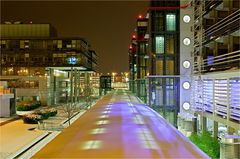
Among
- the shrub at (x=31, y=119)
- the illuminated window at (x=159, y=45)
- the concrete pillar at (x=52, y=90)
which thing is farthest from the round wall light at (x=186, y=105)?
the concrete pillar at (x=52, y=90)

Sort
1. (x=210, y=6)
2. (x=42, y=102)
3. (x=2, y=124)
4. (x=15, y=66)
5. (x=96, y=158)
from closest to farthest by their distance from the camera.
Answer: (x=96, y=158) → (x=210, y=6) → (x=2, y=124) → (x=42, y=102) → (x=15, y=66)

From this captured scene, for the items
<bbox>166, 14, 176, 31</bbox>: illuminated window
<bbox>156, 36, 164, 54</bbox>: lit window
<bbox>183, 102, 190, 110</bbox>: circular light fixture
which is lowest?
<bbox>183, 102, 190, 110</bbox>: circular light fixture

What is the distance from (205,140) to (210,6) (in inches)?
508

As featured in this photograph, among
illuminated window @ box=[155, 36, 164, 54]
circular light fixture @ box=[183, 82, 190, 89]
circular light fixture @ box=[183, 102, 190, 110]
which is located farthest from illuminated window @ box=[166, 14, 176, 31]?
circular light fixture @ box=[183, 102, 190, 110]

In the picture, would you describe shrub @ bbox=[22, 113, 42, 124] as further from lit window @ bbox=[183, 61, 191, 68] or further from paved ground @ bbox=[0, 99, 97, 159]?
lit window @ bbox=[183, 61, 191, 68]

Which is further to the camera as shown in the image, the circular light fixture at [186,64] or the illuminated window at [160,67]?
the illuminated window at [160,67]

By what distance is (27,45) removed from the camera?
81938 millimetres

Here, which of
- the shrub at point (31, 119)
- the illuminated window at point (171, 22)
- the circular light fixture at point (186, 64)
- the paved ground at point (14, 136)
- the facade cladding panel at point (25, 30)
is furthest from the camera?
the facade cladding panel at point (25, 30)

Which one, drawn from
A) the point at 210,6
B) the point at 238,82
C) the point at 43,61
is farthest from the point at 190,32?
the point at 43,61

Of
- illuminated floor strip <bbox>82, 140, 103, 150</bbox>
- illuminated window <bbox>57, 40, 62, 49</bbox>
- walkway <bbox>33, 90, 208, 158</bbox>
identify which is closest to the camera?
walkway <bbox>33, 90, 208, 158</bbox>

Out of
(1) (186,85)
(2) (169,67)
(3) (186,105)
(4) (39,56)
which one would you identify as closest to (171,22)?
(2) (169,67)

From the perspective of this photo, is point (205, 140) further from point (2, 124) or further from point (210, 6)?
point (2, 124)

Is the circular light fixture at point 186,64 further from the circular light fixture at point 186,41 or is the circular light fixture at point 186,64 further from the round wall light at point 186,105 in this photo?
the round wall light at point 186,105

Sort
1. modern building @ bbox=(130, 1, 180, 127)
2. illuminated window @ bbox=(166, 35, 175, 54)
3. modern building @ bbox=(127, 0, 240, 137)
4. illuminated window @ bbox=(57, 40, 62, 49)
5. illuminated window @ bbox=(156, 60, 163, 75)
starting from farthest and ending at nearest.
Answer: illuminated window @ bbox=(57, 40, 62, 49)
illuminated window @ bbox=(156, 60, 163, 75)
illuminated window @ bbox=(166, 35, 175, 54)
modern building @ bbox=(130, 1, 180, 127)
modern building @ bbox=(127, 0, 240, 137)
